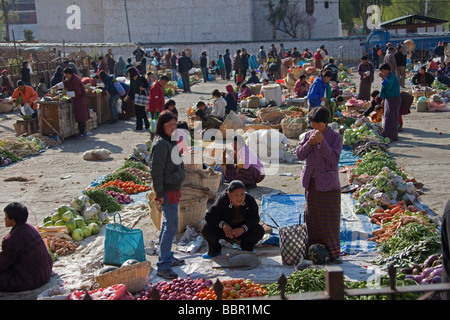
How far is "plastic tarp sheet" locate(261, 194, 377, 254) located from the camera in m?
6.57

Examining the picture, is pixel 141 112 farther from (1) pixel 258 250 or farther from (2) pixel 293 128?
(1) pixel 258 250

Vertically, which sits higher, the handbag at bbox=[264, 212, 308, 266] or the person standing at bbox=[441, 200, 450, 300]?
the person standing at bbox=[441, 200, 450, 300]

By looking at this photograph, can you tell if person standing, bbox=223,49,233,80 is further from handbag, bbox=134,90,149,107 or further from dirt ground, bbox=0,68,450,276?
handbag, bbox=134,90,149,107

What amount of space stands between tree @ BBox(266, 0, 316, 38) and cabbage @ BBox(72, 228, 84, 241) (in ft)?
143

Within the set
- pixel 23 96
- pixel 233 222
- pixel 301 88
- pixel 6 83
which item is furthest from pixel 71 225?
pixel 6 83

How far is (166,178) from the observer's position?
228 inches

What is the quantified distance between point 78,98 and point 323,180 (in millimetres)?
9535

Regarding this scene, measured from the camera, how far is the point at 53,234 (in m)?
6.89

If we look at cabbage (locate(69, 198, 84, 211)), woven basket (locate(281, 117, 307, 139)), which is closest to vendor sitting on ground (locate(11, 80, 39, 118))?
woven basket (locate(281, 117, 307, 139))

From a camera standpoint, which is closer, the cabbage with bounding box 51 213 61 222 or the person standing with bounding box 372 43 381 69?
the cabbage with bounding box 51 213 61 222

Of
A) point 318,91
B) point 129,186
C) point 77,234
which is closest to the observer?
point 77,234

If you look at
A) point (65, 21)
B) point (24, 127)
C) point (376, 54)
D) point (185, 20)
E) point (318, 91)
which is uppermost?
point (65, 21)

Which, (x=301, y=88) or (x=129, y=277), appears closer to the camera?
(x=129, y=277)

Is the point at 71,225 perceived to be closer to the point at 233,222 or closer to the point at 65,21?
the point at 233,222
